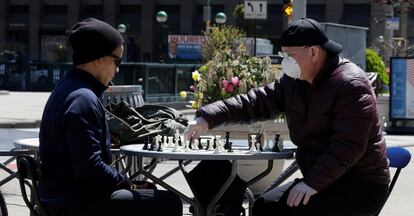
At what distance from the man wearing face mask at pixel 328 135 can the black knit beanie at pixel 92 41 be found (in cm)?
91

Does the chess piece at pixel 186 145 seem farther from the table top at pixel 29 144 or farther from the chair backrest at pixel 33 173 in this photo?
the table top at pixel 29 144

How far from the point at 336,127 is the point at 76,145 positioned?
1.29m

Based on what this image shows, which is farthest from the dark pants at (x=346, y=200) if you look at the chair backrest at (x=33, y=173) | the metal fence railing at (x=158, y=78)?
the metal fence railing at (x=158, y=78)

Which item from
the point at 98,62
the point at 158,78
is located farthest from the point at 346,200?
the point at 158,78

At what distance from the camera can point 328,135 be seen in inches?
175

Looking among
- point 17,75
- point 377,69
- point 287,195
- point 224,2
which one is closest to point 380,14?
point 224,2

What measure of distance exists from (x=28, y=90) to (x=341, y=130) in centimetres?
3539

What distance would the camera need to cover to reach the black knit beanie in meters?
4.35

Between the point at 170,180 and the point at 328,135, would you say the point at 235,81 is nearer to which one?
the point at 170,180

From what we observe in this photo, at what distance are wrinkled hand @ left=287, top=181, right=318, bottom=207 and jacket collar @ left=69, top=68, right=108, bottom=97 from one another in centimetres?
110

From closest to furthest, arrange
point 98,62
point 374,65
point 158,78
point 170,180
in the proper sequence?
point 98,62 < point 170,180 < point 374,65 < point 158,78

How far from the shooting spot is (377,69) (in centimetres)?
2848

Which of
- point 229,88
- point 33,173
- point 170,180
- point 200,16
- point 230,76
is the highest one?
point 200,16

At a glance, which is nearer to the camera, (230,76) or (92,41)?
(92,41)
